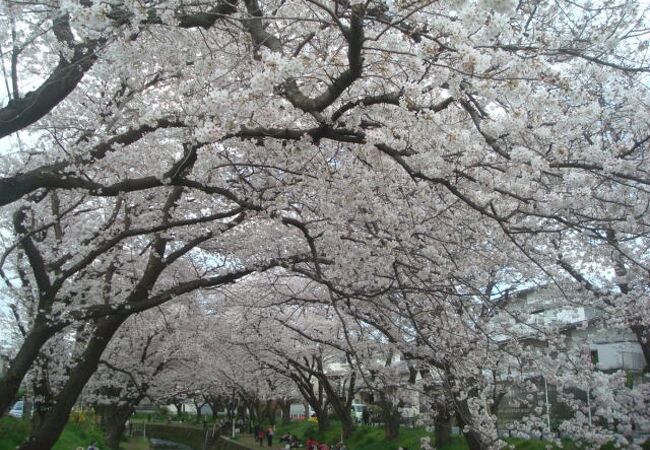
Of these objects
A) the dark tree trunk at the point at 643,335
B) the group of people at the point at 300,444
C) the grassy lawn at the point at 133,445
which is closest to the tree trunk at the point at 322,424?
the group of people at the point at 300,444

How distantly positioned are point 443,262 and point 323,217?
1493mm

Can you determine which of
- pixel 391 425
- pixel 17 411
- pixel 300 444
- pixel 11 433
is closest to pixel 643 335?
pixel 391 425

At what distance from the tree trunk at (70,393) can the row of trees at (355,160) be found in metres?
0.03

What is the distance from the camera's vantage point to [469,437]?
1033 cm

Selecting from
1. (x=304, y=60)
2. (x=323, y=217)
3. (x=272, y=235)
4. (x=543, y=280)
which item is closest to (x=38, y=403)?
(x=272, y=235)

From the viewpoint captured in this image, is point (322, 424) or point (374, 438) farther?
point (322, 424)

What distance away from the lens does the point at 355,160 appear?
6.06 meters

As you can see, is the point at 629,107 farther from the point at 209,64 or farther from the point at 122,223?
the point at 122,223

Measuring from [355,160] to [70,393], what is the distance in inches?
215

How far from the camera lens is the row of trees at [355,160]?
3982mm

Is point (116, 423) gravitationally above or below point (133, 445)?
above

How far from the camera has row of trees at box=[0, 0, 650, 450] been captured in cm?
398

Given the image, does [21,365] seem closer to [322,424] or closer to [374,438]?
[374,438]

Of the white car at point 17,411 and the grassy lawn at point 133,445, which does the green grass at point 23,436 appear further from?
the white car at point 17,411
